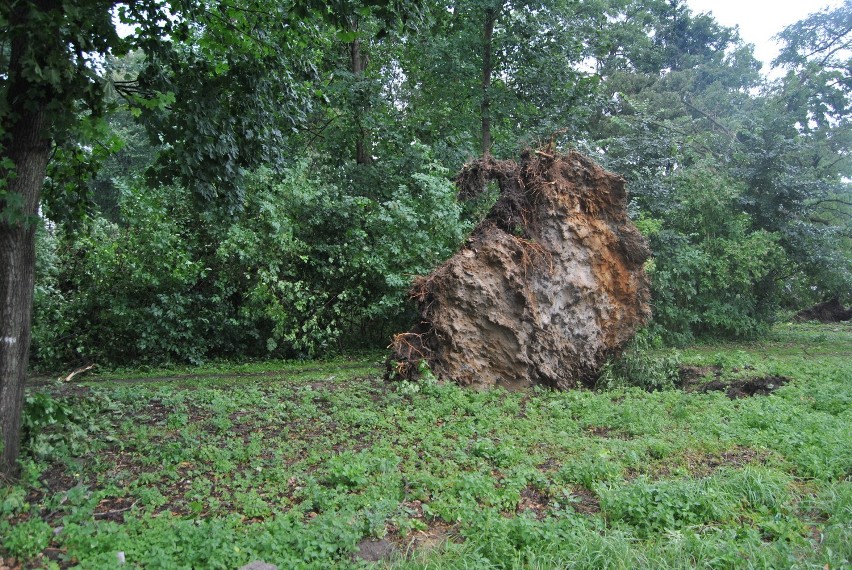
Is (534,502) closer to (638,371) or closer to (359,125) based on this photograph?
(638,371)

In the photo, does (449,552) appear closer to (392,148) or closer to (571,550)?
(571,550)

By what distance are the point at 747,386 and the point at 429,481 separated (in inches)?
247

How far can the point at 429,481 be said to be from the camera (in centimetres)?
524

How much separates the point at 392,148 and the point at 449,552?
12.7 m

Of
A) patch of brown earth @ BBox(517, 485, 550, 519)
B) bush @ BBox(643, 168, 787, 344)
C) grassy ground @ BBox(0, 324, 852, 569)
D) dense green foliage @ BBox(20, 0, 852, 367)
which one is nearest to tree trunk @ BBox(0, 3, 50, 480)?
grassy ground @ BBox(0, 324, 852, 569)

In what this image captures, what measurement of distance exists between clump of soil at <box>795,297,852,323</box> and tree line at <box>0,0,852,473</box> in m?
3.63

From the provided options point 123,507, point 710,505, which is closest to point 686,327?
point 710,505

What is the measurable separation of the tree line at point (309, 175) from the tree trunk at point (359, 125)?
0.20ft

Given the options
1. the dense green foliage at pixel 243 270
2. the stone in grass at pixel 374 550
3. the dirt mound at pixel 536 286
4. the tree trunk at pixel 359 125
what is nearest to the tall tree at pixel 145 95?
the stone in grass at pixel 374 550

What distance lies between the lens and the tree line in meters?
5.11

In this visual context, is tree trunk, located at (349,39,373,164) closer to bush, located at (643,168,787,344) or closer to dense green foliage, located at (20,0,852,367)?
dense green foliage, located at (20,0,852,367)

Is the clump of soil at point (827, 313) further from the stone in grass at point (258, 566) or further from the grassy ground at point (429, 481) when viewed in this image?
the stone in grass at point (258, 566)

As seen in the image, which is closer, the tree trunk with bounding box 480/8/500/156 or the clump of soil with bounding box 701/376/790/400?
the clump of soil with bounding box 701/376/790/400

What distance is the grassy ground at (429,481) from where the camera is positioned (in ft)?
13.3
